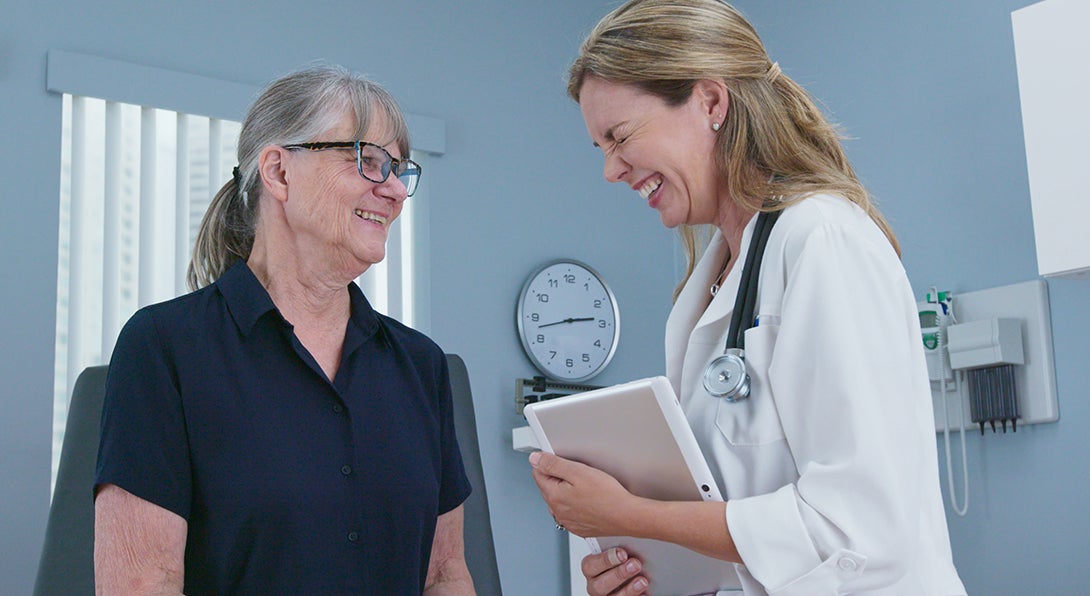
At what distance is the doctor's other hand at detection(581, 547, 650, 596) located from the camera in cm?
147

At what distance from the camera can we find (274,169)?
67.8 inches

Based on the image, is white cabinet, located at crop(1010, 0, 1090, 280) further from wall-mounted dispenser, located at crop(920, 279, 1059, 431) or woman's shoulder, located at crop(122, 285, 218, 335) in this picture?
woman's shoulder, located at crop(122, 285, 218, 335)

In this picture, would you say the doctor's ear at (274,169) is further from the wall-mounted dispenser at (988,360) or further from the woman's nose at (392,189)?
the wall-mounted dispenser at (988,360)

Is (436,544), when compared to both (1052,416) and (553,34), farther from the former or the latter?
(553,34)

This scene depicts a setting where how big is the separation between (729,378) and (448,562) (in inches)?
26.8

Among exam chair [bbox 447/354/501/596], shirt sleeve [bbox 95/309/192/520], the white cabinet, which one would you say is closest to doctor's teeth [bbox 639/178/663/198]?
exam chair [bbox 447/354/501/596]

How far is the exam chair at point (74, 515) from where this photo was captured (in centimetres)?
168

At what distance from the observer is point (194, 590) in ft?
4.86

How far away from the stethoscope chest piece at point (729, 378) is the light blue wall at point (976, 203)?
4.22 ft

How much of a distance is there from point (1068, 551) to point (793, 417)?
5.77 ft

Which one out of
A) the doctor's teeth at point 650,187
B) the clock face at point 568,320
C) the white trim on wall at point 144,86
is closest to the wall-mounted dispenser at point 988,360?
the clock face at point 568,320

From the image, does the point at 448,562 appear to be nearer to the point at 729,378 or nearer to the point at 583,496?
the point at 583,496

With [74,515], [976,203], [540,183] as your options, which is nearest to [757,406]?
[74,515]

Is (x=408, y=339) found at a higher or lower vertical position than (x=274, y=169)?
lower
